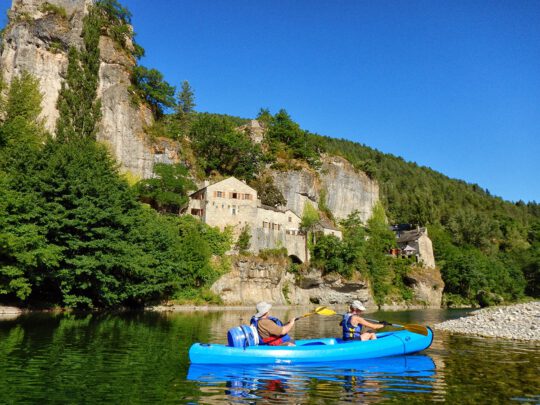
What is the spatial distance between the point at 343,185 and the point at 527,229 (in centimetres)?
7248

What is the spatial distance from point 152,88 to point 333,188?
29829 mm

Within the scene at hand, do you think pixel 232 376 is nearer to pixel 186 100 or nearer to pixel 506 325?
pixel 506 325

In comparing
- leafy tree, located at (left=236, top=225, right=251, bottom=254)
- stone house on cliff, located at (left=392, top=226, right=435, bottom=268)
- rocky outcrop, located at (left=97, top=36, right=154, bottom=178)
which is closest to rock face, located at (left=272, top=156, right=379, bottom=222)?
stone house on cliff, located at (left=392, top=226, right=435, bottom=268)

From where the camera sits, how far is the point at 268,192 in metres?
60.6

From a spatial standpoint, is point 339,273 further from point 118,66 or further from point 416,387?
point 416,387

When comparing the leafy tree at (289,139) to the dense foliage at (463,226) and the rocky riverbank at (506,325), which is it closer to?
the dense foliage at (463,226)

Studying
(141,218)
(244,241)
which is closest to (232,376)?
(141,218)

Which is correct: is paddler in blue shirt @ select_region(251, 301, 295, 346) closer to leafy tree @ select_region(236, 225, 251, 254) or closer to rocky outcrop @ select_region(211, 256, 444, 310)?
rocky outcrop @ select_region(211, 256, 444, 310)

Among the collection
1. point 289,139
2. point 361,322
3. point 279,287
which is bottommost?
point 361,322

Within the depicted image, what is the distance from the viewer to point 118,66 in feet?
177

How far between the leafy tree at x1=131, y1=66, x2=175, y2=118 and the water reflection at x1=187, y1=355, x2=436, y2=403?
4784cm

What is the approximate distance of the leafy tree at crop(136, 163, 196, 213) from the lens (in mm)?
48406

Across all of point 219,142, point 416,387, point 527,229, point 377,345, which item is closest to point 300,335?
point 377,345

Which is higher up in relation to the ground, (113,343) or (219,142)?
(219,142)
